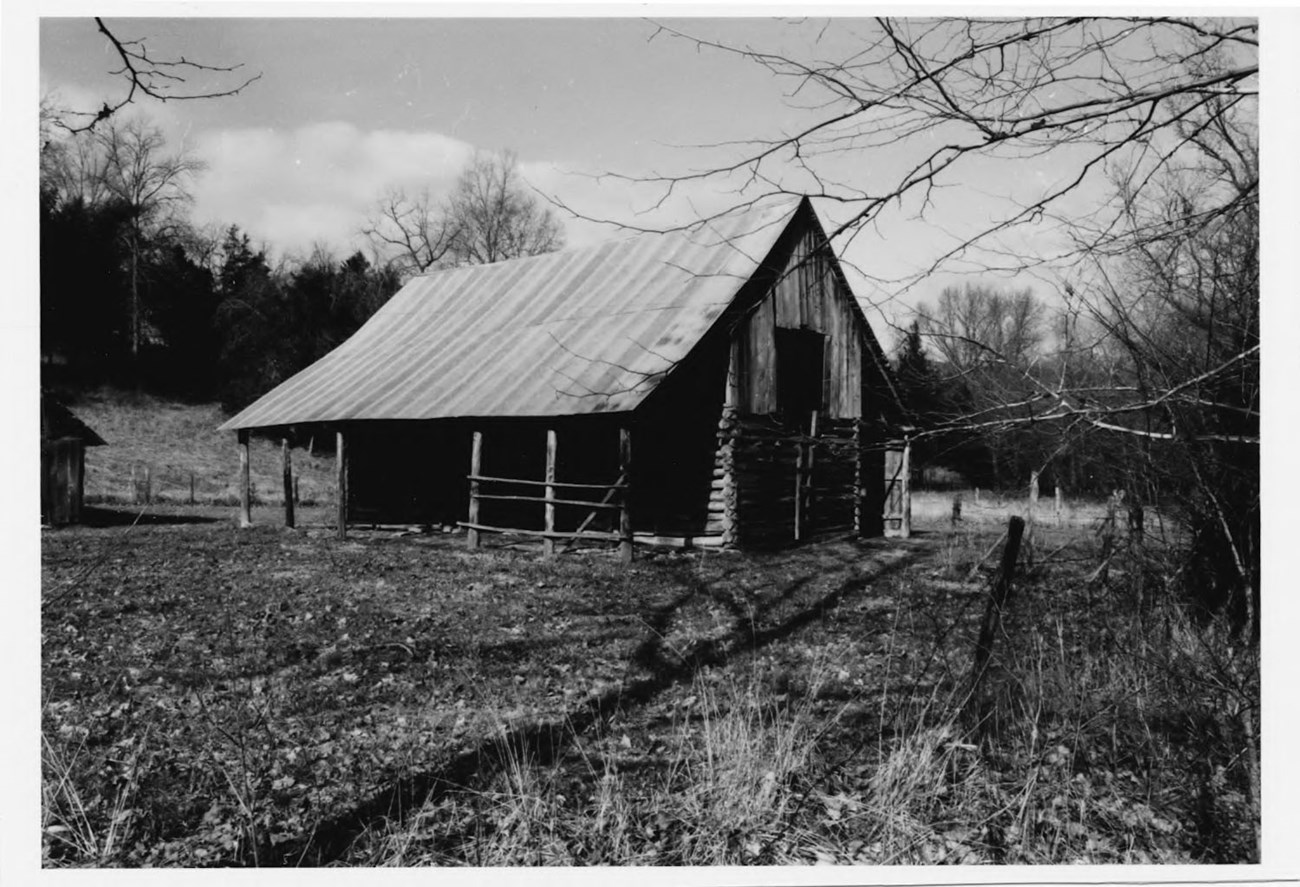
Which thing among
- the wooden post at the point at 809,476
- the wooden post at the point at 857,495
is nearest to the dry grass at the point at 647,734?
the wooden post at the point at 809,476

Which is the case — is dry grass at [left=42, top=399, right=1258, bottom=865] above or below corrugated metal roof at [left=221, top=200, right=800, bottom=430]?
below

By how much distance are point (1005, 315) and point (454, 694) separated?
458cm

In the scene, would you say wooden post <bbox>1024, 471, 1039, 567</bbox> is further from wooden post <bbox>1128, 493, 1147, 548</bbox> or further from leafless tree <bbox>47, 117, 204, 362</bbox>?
leafless tree <bbox>47, 117, 204, 362</bbox>

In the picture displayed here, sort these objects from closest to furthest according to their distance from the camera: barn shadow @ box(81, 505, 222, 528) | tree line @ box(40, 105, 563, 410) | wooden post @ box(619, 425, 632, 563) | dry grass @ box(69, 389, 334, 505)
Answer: tree line @ box(40, 105, 563, 410), dry grass @ box(69, 389, 334, 505), wooden post @ box(619, 425, 632, 563), barn shadow @ box(81, 505, 222, 528)

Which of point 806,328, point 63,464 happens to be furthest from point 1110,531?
point 63,464

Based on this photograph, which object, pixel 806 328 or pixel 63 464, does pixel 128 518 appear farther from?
pixel 806 328

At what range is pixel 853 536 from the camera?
58.0ft

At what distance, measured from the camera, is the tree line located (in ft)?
23.4

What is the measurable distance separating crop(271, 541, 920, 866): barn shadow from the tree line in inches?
157

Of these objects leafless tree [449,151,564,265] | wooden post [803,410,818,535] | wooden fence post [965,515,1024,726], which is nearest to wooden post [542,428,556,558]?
wooden post [803,410,818,535]

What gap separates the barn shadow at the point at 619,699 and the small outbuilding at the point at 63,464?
391 inches
